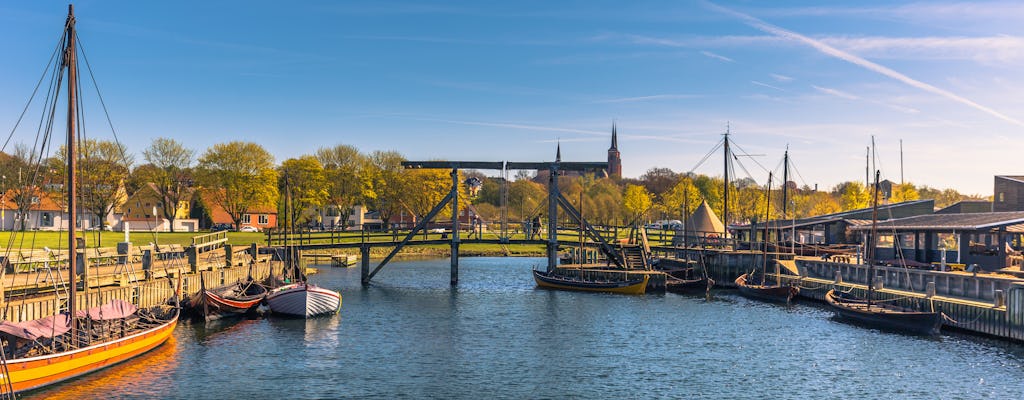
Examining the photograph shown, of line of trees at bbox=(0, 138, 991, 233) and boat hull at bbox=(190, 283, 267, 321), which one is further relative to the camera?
line of trees at bbox=(0, 138, 991, 233)

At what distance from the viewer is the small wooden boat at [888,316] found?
40281mm

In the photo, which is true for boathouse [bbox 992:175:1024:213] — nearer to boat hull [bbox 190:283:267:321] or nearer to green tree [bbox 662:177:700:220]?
green tree [bbox 662:177:700:220]

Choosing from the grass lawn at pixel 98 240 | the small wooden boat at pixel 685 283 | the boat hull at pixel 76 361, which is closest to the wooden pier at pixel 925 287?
the small wooden boat at pixel 685 283

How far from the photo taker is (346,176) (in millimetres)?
116062

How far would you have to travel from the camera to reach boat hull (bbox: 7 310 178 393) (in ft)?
85.4

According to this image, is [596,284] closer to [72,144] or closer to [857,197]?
[72,144]

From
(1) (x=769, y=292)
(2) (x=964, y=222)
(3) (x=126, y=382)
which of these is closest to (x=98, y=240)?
(3) (x=126, y=382)

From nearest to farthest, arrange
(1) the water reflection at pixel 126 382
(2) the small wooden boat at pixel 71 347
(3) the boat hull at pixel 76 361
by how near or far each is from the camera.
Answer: (3) the boat hull at pixel 76 361 < (2) the small wooden boat at pixel 71 347 < (1) the water reflection at pixel 126 382

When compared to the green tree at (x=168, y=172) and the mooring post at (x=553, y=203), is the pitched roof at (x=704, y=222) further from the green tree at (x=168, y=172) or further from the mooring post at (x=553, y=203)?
the green tree at (x=168, y=172)

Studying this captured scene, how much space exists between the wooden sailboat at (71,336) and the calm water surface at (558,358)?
698 mm

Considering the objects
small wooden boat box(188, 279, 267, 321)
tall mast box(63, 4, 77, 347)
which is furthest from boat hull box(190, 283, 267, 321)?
tall mast box(63, 4, 77, 347)

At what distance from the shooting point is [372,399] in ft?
90.8

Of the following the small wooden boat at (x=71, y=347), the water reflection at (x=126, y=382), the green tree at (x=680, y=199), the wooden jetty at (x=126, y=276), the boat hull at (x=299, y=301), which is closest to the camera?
the small wooden boat at (x=71, y=347)

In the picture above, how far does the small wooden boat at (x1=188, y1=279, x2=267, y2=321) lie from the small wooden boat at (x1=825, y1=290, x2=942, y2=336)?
35.1 m
